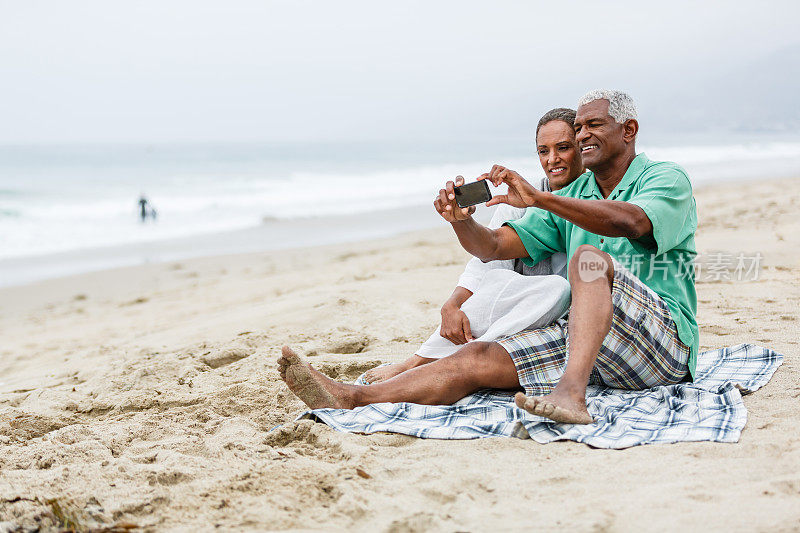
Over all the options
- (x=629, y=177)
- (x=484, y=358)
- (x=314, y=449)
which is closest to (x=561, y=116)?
(x=629, y=177)

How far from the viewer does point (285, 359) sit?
99.7 inches

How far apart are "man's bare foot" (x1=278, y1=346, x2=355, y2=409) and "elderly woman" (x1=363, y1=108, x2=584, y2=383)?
0.44m

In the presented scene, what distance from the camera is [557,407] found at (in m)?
2.26

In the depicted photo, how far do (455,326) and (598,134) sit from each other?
966 mm

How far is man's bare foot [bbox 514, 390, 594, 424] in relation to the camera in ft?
7.34

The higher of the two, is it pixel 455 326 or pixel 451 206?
pixel 451 206

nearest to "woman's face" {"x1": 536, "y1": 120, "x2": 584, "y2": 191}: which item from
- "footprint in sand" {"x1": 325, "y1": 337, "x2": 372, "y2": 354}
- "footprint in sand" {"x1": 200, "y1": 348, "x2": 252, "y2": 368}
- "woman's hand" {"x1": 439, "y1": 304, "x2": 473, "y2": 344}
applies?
"woman's hand" {"x1": 439, "y1": 304, "x2": 473, "y2": 344}

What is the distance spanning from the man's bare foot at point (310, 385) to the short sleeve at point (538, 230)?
985 mm

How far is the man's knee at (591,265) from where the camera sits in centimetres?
239

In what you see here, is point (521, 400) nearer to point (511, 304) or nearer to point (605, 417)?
point (605, 417)

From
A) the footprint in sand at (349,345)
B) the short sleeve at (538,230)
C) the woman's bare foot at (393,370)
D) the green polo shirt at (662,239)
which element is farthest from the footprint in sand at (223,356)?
the green polo shirt at (662,239)

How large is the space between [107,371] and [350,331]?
1395 millimetres

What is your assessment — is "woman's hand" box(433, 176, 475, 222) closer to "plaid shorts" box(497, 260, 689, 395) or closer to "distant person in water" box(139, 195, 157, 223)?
"plaid shorts" box(497, 260, 689, 395)

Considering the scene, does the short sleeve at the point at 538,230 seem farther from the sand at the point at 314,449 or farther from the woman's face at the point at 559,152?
the sand at the point at 314,449
